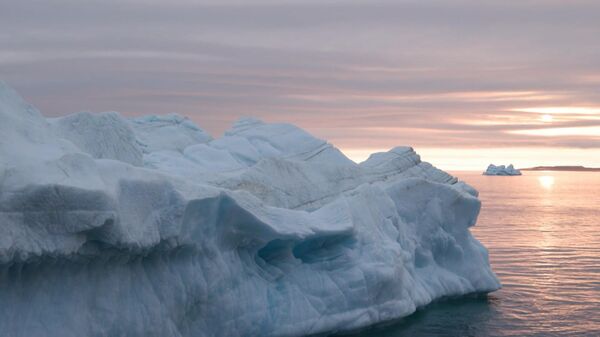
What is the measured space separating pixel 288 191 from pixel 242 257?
3.73 meters

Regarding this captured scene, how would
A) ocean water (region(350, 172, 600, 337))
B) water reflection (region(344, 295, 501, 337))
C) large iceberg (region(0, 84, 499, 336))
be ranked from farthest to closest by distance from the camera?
ocean water (region(350, 172, 600, 337)) < water reflection (region(344, 295, 501, 337)) < large iceberg (region(0, 84, 499, 336))

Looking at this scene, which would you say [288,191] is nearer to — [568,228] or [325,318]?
[325,318]

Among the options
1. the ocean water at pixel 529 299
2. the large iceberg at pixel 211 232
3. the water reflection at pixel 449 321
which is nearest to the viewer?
the large iceberg at pixel 211 232

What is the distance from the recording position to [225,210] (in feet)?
48.8

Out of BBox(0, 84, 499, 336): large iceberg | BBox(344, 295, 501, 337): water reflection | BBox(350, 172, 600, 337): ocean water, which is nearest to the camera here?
BBox(0, 84, 499, 336): large iceberg

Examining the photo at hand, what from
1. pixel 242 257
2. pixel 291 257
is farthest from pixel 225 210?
pixel 291 257

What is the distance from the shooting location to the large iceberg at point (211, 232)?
1184 centimetres

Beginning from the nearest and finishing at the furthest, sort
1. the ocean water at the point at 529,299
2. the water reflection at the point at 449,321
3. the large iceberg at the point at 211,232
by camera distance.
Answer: the large iceberg at the point at 211,232, the water reflection at the point at 449,321, the ocean water at the point at 529,299

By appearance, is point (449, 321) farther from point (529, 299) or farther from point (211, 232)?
point (211, 232)

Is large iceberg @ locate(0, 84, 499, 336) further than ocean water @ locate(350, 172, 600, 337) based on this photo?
No

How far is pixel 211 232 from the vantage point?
48.6 feet

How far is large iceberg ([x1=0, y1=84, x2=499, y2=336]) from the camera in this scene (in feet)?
38.9

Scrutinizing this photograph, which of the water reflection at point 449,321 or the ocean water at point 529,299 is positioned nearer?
the water reflection at point 449,321

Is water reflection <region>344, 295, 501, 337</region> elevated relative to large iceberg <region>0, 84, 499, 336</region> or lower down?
lower down
